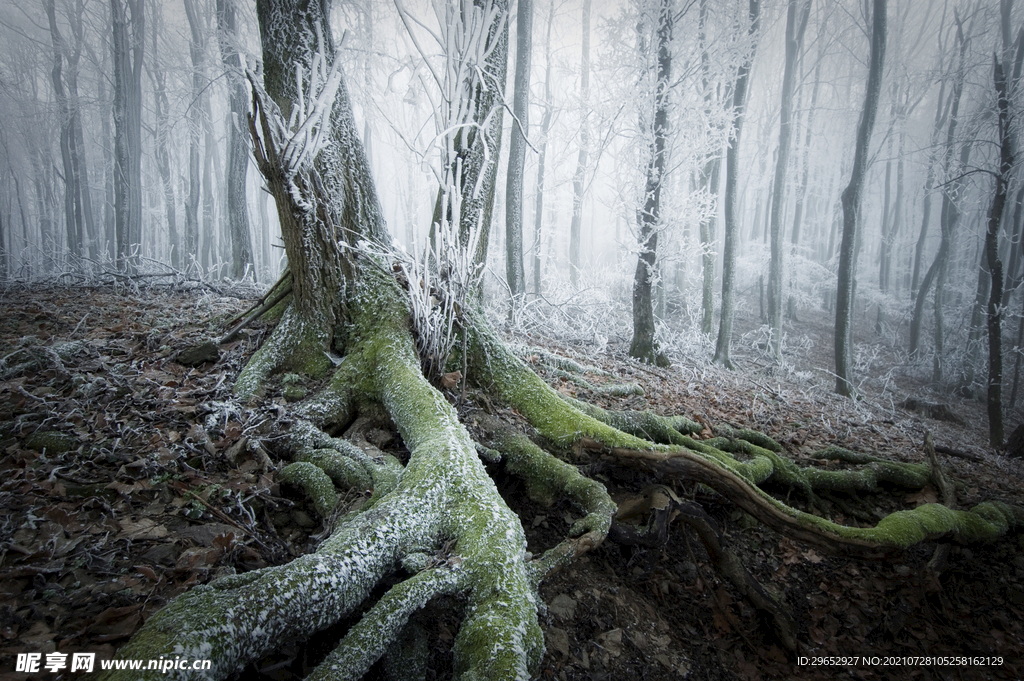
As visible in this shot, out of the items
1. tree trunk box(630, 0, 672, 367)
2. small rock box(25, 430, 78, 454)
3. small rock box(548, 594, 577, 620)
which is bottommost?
small rock box(548, 594, 577, 620)

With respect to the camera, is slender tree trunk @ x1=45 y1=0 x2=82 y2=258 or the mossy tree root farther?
slender tree trunk @ x1=45 y1=0 x2=82 y2=258

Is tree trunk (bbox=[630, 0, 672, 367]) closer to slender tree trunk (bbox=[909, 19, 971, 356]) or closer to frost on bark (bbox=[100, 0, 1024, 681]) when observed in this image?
frost on bark (bbox=[100, 0, 1024, 681])

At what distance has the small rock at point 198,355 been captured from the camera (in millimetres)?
3275

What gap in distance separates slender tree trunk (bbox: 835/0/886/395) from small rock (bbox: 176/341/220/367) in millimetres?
9847

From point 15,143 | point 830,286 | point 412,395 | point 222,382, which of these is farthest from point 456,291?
point 830,286

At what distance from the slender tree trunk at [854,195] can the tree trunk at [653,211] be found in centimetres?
379

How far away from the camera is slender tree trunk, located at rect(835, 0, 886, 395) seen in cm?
809

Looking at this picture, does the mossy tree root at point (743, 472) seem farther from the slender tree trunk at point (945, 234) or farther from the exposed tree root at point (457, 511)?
the slender tree trunk at point (945, 234)

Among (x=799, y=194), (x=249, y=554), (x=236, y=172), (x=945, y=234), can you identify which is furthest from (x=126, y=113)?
(x=799, y=194)

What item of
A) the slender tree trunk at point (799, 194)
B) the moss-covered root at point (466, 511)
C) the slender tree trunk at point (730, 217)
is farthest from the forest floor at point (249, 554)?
the slender tree trunk at point (799, 194)

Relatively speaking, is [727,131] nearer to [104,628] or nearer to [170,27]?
[104,628]

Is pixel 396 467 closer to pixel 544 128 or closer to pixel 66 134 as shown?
pixel 544 128

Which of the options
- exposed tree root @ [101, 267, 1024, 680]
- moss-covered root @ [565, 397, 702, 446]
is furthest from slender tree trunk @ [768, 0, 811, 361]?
moss-covered root @ [565, 397, 702, 446]

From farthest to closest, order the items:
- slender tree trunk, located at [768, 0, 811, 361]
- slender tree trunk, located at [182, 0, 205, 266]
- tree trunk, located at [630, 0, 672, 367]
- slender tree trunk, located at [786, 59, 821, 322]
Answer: slender tree trunk, located at [786, 59, 821, 322], slender tree trunk, located at [182, 0, 205, 266], slender tree trunk, located at [768, 0, 811, 361], tree trunk, located at [630, 0, 672, 367]
